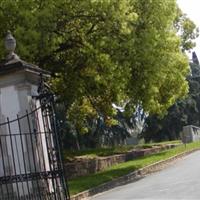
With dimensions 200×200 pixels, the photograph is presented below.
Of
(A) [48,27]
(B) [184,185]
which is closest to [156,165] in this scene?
(A) [48,27]

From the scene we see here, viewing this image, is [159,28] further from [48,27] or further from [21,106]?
[21,106]

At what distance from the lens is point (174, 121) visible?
6425cm

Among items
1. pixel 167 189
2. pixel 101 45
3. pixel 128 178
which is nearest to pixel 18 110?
pixel 167 189

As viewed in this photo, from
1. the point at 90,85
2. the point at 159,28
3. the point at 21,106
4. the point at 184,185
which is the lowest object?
the point at 184,185

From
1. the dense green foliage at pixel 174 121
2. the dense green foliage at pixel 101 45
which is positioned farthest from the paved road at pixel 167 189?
the dense green foliage at pixel 174 121

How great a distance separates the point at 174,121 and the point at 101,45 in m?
39.3

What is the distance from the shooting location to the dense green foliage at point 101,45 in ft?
79.5

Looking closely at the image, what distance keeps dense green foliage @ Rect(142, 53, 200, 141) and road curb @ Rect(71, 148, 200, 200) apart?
2975 cm

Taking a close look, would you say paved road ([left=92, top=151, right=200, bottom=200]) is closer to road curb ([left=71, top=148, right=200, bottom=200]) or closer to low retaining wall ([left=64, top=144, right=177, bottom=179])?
road curb ([left=71, top=148, right=200, bottom=200])

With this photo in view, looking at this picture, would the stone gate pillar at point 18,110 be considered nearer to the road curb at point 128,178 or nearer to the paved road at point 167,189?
the paved road at point 167,189

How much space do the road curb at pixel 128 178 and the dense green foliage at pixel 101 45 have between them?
105 inches

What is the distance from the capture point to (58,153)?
1061cm

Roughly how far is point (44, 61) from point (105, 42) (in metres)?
3.54

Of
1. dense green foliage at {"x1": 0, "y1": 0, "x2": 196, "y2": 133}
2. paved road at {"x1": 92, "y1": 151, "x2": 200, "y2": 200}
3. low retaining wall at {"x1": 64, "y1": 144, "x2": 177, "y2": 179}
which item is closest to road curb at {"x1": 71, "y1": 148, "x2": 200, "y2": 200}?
paved road at {"x1": 92, "y1": 151, "x2": 200, "y2": 200}
